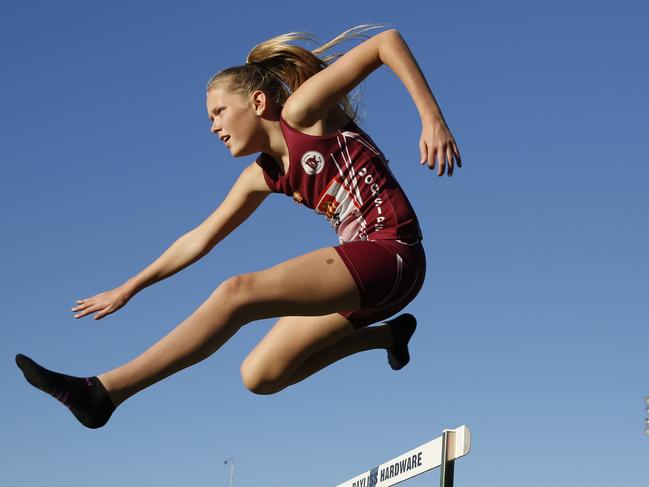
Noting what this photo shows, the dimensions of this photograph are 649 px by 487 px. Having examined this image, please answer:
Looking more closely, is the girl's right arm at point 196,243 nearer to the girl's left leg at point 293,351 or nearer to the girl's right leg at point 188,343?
the girl's left leg at point 293,351

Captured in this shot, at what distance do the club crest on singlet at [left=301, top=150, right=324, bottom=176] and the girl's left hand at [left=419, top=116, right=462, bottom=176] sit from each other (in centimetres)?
80

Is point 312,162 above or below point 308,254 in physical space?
above

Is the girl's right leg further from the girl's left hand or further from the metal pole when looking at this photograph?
the metal pole

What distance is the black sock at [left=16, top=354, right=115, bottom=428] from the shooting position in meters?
4.96

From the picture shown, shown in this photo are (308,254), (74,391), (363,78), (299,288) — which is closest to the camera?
(74,391)

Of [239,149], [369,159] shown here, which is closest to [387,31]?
[369,159]

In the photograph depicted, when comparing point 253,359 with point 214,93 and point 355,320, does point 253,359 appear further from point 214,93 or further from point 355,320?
point 214,93

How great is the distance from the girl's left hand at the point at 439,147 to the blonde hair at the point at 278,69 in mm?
1067

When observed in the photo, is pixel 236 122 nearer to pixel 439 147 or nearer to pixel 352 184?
pixel 352 184

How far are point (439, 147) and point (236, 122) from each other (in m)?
1.38

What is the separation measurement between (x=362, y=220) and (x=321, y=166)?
0.36m

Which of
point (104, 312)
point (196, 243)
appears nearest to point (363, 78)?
point (196, 243)

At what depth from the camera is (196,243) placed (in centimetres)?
656

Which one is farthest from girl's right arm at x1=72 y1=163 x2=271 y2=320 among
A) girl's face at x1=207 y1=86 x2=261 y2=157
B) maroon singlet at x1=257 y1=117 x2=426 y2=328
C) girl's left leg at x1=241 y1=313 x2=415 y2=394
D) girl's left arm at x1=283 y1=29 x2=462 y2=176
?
girl's left arm at x1=283 y1=29 x2=462 y2=176
